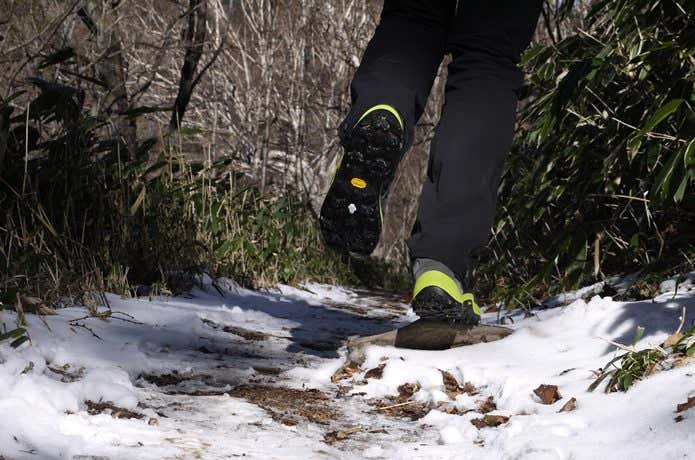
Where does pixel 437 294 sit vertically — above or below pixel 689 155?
below

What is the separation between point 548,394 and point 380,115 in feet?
2.30

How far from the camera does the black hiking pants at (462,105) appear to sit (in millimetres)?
1571

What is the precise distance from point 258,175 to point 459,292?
740 centimetres

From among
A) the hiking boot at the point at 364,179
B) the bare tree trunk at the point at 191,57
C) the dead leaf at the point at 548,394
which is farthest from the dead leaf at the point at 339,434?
the bare tree trunk at the point at 191,57

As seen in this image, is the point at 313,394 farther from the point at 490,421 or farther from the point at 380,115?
the point at 380,115

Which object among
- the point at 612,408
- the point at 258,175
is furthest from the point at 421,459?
the point at 258,175

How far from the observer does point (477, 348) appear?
5.48 feet

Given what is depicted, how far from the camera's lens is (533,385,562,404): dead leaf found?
4.03ft

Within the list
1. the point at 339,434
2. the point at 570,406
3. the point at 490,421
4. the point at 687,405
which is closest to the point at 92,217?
the point at 339,434

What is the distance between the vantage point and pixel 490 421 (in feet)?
3.96

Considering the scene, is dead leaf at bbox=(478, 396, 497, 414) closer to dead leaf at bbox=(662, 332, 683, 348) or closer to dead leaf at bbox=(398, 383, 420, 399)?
dead leaf at bbox=(398, 383, 420, 399)

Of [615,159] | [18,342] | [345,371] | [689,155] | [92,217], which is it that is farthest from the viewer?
[92,217]

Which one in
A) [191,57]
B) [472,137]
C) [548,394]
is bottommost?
[548,394]

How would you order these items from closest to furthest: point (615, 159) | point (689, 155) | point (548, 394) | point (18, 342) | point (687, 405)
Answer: point (687, 405), point (18, 342), point (548, 394), point (689, 155), point (615, 159)
